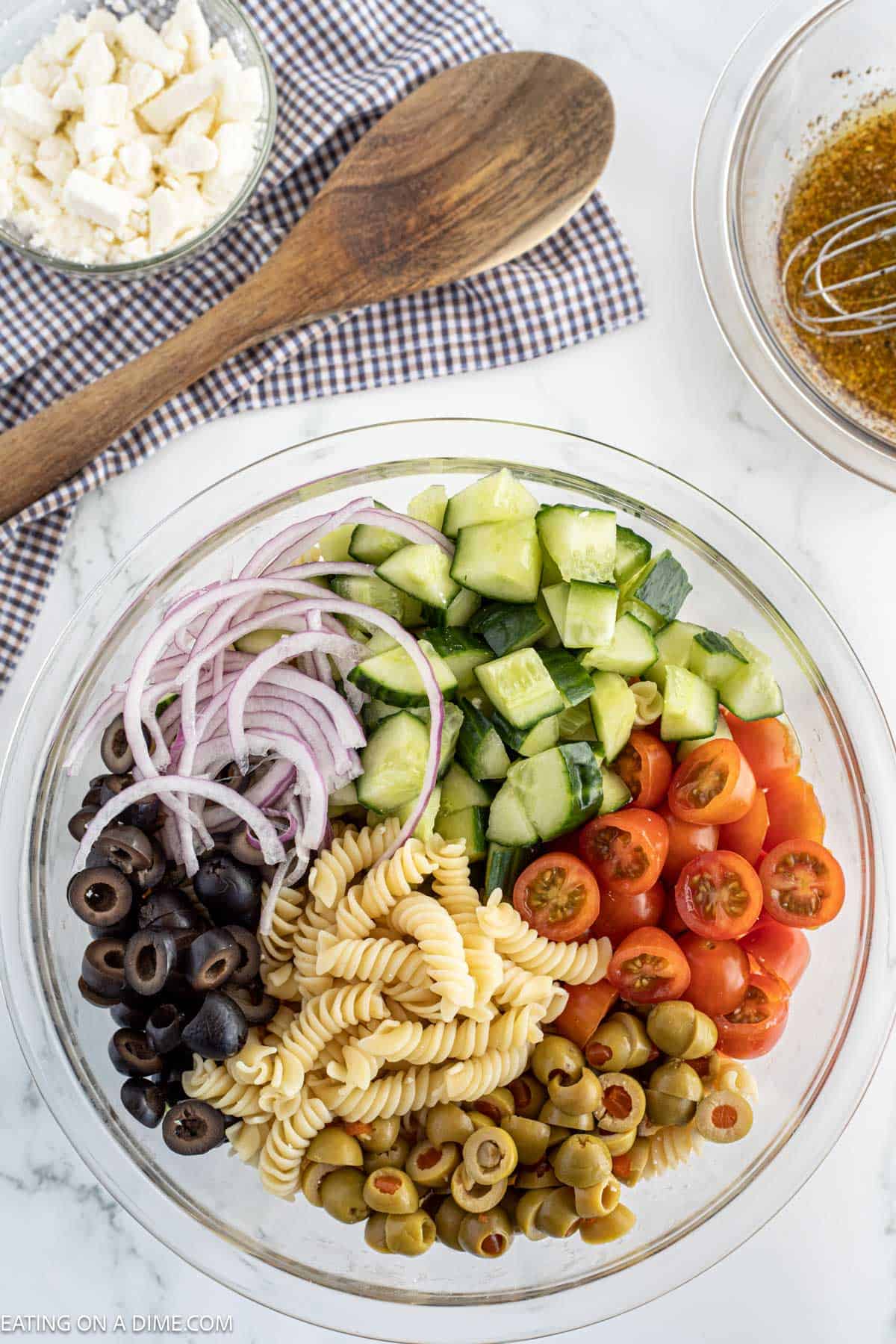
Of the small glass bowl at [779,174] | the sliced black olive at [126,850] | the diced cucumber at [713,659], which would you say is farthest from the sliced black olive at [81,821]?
the small glass bowl at [779,174]

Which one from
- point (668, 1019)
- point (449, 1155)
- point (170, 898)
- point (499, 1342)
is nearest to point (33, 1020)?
point (170, 898)

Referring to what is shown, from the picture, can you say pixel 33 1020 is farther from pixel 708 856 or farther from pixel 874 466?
pixel 874 466

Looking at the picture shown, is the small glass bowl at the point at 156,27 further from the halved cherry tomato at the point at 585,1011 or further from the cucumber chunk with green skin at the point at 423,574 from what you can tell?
the halved cherry tomato at the point at 585,1011

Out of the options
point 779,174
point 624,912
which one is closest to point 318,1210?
point 624,912

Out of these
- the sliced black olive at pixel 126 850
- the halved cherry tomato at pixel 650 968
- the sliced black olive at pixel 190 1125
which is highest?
the halved cherry tomato at pixel 650 968

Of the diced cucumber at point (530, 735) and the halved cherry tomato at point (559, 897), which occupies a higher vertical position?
the diced cucumber at point (530, 735)

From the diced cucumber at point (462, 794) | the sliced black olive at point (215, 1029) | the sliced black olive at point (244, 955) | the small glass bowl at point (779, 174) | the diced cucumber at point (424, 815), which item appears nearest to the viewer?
the sliced black olive at point (215, 1029)

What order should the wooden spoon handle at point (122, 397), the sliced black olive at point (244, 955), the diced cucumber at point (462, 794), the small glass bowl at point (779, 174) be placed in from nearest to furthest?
the sliced black olive at point (244, 955), the diced cucumber at point (462, 794), the wooden spoon handle at point (122, 397), the small glass bowl at point (779, 174)

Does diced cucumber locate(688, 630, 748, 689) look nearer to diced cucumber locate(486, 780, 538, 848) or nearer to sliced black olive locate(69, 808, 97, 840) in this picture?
diced cucumber locate(486, 780, 538, 848)
